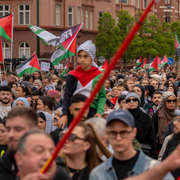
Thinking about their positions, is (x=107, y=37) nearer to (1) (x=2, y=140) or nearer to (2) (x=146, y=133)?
(2) (x=146, y=133)

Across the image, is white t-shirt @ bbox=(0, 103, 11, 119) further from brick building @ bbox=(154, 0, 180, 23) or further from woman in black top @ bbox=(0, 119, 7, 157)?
brick building @ bbox=(154, 0, 180, 23)

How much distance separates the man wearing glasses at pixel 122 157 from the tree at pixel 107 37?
41623 millimetres

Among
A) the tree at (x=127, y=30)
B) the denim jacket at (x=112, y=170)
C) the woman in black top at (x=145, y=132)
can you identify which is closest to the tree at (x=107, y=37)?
the tree at (x=127, y=30)

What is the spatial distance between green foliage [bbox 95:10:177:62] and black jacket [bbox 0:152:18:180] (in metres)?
35.0

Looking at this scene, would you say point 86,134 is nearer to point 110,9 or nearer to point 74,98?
point 74,98

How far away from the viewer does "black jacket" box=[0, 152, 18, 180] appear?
3.84 meters

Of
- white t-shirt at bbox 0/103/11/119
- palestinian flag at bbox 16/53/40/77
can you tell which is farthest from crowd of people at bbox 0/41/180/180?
palestinian flag at bbox 16/53/40/77

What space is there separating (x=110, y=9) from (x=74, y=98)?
5108 cm

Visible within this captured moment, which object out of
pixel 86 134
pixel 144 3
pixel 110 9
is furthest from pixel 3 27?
pixel 144 3

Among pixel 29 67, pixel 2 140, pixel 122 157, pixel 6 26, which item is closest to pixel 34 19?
pixel 29 67

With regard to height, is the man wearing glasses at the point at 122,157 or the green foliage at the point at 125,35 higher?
the green foliage at the point at 125,35

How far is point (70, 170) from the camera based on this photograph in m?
4.14

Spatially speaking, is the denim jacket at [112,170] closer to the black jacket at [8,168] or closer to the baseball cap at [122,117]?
the baseball cap at [122,117]

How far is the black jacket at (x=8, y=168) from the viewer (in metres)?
3.84
